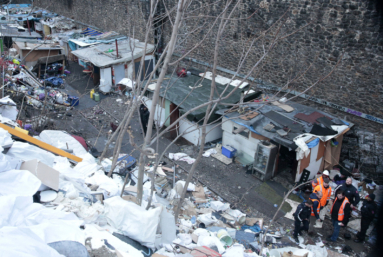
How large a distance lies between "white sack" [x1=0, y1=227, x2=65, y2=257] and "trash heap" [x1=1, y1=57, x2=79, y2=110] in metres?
10.2

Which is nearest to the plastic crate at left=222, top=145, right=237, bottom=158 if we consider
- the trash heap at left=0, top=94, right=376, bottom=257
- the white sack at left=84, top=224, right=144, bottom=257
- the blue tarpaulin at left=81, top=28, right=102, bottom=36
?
the trash heap at left=0, top=94, right=376, bottom=257

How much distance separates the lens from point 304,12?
10.1 metres

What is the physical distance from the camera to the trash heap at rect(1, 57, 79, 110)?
12.9 metres

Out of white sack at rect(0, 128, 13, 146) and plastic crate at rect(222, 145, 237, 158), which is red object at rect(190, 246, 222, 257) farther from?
plastic crate at rect(222, 145, 237, 158)

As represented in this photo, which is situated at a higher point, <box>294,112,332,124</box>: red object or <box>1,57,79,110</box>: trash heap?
<box>294,112,332,124</box>: red object

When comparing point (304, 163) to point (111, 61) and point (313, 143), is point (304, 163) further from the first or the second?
point (111, 61)

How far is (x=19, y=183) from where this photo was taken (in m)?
4.85

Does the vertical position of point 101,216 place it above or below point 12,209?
below

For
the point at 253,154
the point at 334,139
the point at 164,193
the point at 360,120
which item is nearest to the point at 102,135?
the point at 164,193

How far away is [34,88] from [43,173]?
1054cm

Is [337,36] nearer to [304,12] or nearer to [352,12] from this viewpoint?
[352,12]

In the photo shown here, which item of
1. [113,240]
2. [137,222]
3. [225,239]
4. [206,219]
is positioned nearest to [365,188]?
[206,219]

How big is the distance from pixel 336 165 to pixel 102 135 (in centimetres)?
824

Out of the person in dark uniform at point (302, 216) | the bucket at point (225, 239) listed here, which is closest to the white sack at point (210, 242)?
the bucket at point (225, 239)
